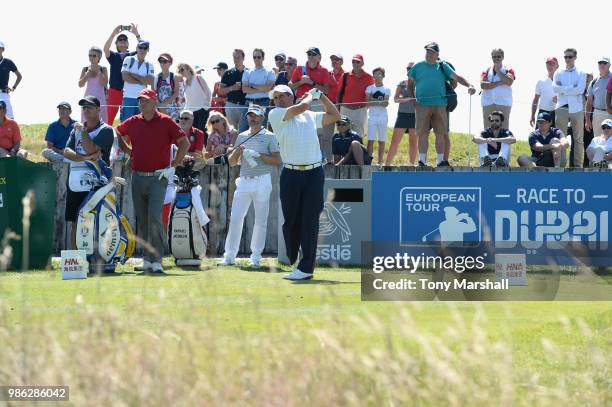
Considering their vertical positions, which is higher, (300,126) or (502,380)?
(300,126)

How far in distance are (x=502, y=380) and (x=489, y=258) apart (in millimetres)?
11175

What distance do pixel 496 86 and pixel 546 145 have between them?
A: 1.22 meters

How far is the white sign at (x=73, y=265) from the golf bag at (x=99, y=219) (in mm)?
1557

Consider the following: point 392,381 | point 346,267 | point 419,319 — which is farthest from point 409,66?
point 392,381

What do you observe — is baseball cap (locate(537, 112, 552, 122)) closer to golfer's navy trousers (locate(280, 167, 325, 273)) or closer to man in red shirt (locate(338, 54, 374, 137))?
man in red shirt (locate(338, 54, 374, 137))

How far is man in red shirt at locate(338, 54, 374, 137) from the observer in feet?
71.0

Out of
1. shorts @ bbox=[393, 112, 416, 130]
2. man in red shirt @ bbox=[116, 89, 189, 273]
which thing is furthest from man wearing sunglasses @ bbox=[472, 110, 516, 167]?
man in red shirt @ bbox=[116, 89, 189, 273]

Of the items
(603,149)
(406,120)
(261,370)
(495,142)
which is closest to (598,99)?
(603,149)

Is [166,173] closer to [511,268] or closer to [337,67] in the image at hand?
[511,268]

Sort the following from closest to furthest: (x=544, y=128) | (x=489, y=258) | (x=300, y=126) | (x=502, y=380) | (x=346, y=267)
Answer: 1. (x=502, y=380)
2. (x=300, y=126)
3. (x=489, y=258)
4. (x=346, y=267)
5. (x=544, y=128)

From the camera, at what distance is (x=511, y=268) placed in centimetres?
1419

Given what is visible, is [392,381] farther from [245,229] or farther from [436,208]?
[245,229]

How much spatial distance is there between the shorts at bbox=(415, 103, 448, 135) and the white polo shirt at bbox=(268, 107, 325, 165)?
5.56 metres

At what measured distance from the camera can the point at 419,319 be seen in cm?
1066
